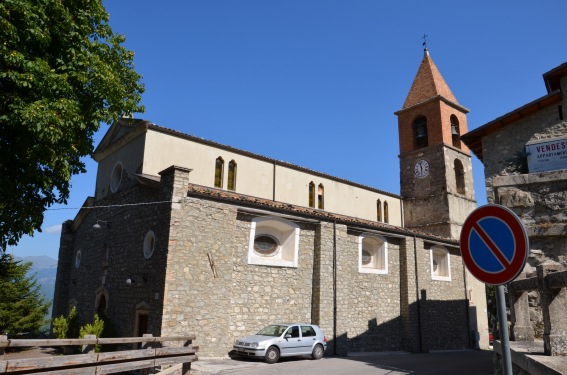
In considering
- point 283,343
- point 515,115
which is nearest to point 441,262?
point 283,343

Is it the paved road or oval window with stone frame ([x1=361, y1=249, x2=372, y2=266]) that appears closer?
the paved road

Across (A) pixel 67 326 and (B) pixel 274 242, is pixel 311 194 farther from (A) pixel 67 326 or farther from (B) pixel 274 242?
(A) pixel 67 326

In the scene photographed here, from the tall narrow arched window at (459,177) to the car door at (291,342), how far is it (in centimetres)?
1751

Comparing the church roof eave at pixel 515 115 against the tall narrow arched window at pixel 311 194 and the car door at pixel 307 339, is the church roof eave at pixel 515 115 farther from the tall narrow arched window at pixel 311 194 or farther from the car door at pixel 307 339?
the tall narrow arched window at pixel 311 194

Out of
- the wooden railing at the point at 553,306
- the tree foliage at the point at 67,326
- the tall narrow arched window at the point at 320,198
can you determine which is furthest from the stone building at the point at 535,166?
the tree foliage at the point at 67,326

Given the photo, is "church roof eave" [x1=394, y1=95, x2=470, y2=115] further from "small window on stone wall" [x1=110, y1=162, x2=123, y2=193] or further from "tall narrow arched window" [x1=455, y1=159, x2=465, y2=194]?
"small window on stone wall" [x1=110, y1=162, x2=123, y2=193]

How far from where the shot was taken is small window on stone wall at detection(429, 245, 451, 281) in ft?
74.5

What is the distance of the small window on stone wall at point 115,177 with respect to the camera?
60.8 feet

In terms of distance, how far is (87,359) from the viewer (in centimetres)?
642

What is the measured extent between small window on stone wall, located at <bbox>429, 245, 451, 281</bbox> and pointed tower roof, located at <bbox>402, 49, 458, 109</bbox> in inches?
378

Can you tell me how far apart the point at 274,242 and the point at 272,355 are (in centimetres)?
475

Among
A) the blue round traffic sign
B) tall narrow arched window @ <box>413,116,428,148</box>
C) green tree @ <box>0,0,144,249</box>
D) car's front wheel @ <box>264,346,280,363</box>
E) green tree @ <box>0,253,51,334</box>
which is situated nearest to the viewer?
the blue round traffic sign

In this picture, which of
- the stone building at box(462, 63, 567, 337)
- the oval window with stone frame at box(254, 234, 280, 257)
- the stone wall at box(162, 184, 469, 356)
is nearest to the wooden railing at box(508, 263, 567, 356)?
the stone building at box(462, 63, 567, 337)

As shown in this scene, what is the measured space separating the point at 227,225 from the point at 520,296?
9947mm
